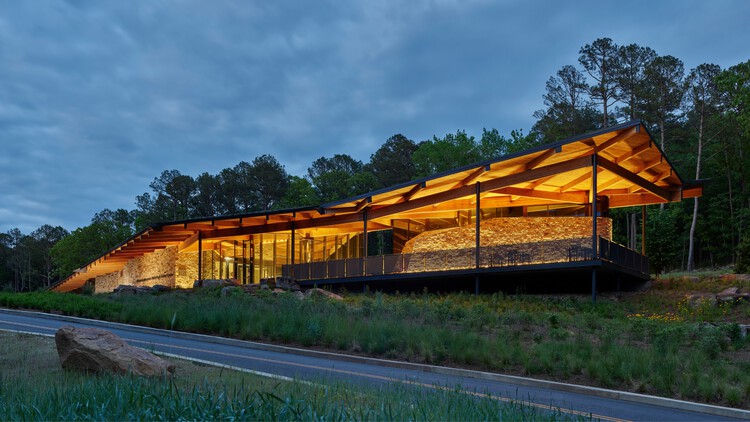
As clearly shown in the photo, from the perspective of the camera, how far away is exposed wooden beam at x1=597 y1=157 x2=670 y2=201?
28188 millimetres

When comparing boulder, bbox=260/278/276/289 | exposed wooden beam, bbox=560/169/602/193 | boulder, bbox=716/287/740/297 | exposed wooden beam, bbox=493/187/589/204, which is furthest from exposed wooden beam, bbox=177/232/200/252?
boulder, bbox=716/287/740/297

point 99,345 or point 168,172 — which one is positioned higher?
point 168,172

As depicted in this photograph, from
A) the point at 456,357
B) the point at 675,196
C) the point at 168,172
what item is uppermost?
the point at 168,172

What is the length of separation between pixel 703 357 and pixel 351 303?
43.8ft

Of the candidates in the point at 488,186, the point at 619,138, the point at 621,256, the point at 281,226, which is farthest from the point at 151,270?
the point at 619,138

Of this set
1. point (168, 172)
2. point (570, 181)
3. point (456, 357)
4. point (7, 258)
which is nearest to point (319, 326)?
point (456, 357)

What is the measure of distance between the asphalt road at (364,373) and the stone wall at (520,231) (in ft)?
53.4

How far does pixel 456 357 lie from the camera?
51.5ft

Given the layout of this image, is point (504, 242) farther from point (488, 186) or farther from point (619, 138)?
point (619, 138)

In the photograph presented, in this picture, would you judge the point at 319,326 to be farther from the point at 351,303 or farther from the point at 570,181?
the point at 570,181

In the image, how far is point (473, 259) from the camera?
30094 millimetres

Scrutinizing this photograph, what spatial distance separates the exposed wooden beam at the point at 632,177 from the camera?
28188 millimetres

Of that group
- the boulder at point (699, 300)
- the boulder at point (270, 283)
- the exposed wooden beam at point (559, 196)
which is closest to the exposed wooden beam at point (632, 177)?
the exposed wooden beam at point (559, 196)

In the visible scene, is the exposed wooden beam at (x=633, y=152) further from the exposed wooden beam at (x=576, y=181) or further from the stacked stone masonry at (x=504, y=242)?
the stacked stone masonry at (x=504, y=242)
